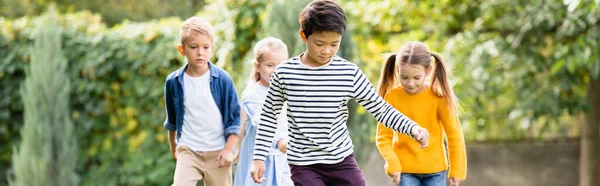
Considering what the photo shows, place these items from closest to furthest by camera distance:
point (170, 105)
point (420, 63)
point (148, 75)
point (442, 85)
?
point (420, 63) → point (442, 85) → point (170, 105) → point (148, 75)

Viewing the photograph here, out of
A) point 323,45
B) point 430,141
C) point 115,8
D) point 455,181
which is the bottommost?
point 455,181

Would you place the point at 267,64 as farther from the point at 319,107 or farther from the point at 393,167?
the point at 319,107

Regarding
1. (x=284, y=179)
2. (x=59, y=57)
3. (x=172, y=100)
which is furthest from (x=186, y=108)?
(x=59, y=57)

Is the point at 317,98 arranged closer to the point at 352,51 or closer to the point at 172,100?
the point at 172,100

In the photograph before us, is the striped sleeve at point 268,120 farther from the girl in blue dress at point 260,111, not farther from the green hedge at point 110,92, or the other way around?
the green hedge at point 110,92

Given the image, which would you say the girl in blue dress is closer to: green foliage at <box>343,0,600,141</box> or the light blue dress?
the light blue dress

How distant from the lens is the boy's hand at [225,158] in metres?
5.26

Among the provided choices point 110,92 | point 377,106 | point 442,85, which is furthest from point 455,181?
point 110,92

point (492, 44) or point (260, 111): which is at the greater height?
point (492, 44)

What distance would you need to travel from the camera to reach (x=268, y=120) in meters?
4.26

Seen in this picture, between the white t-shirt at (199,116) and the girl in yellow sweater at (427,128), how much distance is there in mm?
1000

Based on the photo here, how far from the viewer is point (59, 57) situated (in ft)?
32.8

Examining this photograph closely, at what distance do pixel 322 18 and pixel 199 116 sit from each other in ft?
4.98

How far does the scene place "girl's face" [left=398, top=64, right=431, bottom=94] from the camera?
15.5 ft
